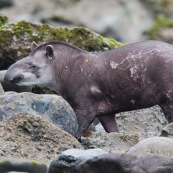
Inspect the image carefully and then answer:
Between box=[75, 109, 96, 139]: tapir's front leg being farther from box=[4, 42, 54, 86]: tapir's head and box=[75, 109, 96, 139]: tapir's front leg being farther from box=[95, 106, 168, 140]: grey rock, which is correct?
box=[4, 42, 54, 86]: tapir's head

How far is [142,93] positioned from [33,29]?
9.67 ft

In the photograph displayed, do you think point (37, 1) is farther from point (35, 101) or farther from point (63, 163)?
point (63, 163)

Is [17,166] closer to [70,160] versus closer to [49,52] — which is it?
[70,160]

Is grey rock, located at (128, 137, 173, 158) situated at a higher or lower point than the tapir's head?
lower

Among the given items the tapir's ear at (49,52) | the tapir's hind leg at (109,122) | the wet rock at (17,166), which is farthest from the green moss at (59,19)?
the wet rock at (17,166)

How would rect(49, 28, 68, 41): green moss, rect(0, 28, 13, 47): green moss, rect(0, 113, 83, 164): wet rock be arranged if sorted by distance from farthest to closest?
rect(49, 28, 68, 41): green moss < rect(0, 28, 13, 47): green moss < rect(0, 113, 83, 164): wet rock

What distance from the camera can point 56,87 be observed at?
13.7 m

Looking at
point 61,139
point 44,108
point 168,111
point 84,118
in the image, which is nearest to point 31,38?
point 84,118

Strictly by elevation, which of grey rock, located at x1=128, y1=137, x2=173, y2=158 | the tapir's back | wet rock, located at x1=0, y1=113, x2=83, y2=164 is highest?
the tapir's back

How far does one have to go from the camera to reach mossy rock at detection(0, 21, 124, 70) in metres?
15.4

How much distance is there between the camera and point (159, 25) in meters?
26.4

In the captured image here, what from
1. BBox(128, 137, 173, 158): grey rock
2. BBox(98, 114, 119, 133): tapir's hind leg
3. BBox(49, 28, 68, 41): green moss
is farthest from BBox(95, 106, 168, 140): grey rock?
BBox(128, 137, 173, 158): grey rock

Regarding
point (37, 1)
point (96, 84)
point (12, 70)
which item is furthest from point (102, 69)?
point (37, 1)

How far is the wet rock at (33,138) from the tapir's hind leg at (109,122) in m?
2.31
